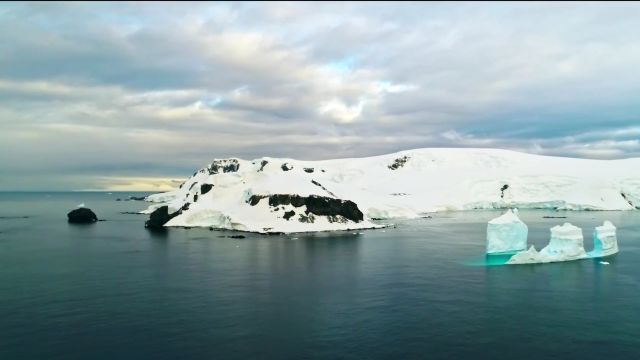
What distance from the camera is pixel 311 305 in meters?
33.5

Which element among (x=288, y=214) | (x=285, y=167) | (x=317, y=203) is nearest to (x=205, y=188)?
(x=288, y=214)

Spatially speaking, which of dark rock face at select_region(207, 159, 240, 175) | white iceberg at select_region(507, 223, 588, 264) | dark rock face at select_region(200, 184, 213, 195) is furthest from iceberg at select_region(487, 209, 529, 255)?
dark rock face at select_region(207, 159, 240, 175)

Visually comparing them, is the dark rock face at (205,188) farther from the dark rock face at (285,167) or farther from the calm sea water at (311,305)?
the calm sea water at (311,305)

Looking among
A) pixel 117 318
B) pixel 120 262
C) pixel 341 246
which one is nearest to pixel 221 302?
pixel 117 318

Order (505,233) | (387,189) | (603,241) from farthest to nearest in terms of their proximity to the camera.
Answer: (387,189)
(603,241)
(505,233)

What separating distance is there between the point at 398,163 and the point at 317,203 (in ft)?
384

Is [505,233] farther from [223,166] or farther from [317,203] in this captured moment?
[223,166]

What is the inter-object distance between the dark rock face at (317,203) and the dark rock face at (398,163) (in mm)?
107974

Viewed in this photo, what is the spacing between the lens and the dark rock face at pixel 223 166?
146 m

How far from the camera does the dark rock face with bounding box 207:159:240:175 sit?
5738 inches

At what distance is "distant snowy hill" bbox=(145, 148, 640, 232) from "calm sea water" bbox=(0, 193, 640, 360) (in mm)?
23252

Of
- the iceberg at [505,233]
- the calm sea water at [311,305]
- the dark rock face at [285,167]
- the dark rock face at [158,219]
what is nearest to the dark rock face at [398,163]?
the dark rock face at [285,167]

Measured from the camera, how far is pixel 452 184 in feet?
530

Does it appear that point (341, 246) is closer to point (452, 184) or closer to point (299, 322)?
point (299, 322)
